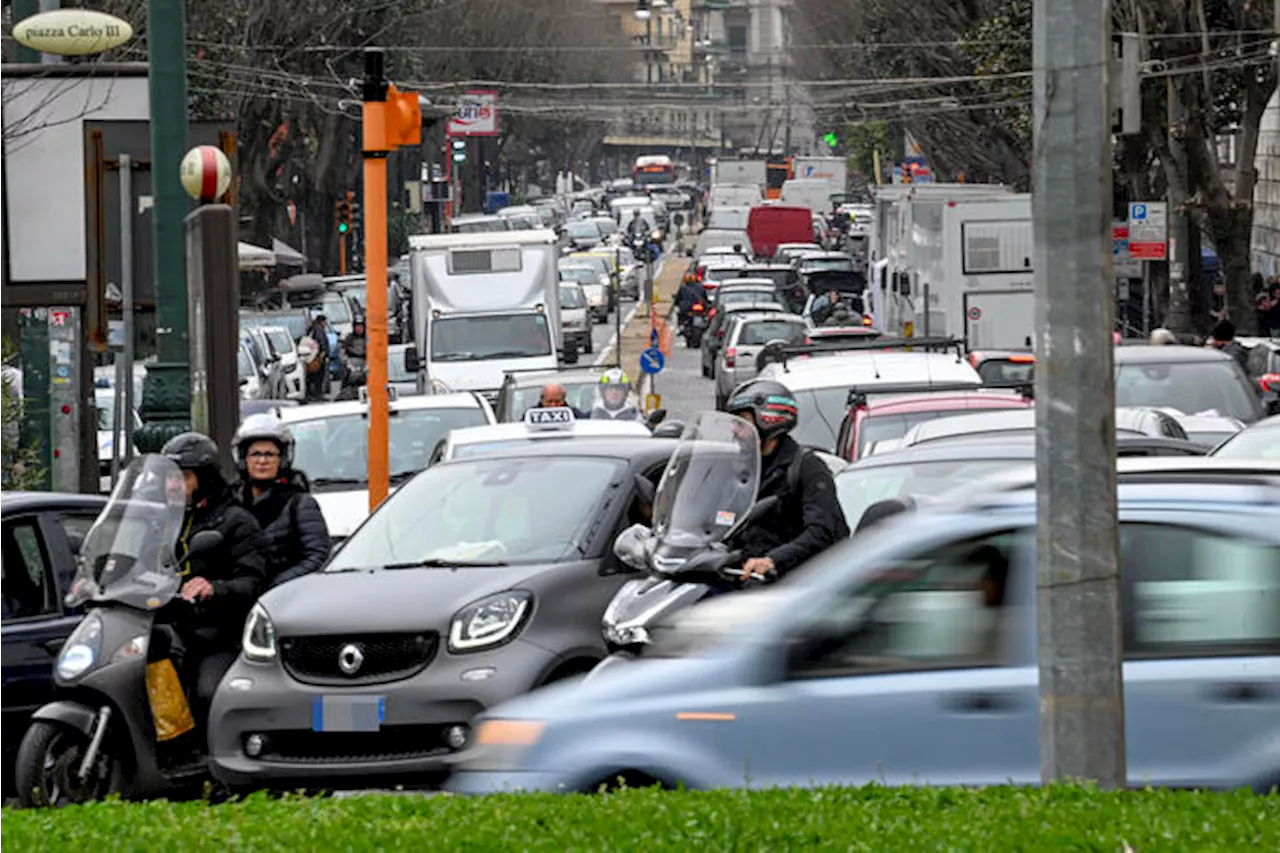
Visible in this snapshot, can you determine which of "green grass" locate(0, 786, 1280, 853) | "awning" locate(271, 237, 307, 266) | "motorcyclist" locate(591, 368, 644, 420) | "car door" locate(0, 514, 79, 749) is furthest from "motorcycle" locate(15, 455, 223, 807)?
"awning" locate(271, 237, 307, 266)

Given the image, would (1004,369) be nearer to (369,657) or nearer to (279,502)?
(279,502)

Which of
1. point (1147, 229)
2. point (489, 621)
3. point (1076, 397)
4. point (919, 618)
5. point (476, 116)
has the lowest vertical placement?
point (489, 621)

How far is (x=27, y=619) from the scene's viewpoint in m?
11.6

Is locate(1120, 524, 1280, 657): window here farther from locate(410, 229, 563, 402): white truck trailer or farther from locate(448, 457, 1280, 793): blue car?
locate(410, 229, 563, 402): white truck trailer

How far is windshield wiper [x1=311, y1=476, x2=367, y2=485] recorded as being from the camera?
61.9 ft

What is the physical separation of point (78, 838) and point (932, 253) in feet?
115

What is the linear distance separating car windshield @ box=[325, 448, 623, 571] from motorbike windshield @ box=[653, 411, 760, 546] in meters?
0.73

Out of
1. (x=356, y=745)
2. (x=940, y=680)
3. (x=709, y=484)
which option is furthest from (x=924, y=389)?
(x=940, y=680)

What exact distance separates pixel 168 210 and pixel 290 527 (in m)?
4.45

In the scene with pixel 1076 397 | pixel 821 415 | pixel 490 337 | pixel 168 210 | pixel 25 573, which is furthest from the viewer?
pixel 490 337


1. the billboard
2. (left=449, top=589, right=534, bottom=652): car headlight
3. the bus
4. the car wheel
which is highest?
the bus

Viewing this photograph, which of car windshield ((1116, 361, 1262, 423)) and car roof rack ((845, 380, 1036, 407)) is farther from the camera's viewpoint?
car windshield ((1116, 361, 1262, 423))

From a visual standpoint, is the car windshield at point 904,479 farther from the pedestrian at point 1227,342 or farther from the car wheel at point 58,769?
the pedestrian at point 1227,342

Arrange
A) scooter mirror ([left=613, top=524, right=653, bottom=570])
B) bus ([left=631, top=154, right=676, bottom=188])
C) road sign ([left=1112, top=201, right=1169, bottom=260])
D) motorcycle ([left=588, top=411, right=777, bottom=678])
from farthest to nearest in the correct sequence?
bus ([left=631, top=154, right=676, bottom=188]) < road sign ([left=1112, top=201, right=1169, bottom=260]) < scooter mirror ([left=613, top=524, right=653, bottom=570]) < motorcycle ([left=588, top=411, right=777, bottom=678])
